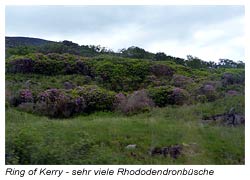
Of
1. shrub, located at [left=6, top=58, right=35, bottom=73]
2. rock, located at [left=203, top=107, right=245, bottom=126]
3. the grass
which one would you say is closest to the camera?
the grass

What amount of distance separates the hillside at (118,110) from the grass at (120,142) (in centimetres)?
2

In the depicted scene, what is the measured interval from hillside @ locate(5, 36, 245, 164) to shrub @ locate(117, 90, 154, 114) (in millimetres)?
32

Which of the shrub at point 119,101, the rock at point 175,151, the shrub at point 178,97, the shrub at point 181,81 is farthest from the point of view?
the shrub at point 181,81

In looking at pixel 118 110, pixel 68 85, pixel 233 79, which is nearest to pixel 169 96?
pixel 118 110

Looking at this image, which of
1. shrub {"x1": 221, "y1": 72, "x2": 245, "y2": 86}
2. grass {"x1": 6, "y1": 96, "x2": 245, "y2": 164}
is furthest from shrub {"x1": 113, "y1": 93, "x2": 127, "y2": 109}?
shrub {"x1": 221, "y1": 72, "x2": 245, "y2": 86}

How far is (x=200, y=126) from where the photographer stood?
9938 mm

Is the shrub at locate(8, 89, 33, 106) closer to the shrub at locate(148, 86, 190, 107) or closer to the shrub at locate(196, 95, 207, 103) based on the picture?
the shrub at locate(148, 86, 190, 107)

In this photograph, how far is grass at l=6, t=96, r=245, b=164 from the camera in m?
7.45

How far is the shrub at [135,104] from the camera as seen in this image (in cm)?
1355

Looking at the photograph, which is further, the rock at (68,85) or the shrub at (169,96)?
the rock at (68,85)

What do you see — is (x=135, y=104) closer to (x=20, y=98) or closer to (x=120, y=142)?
(x=20, y=98)

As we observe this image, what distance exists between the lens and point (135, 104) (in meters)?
13.7

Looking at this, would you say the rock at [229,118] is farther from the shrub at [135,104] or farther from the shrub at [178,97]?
the shrub at [178,97]

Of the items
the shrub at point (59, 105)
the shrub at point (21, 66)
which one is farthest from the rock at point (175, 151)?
the shrub at point (21, 66)
